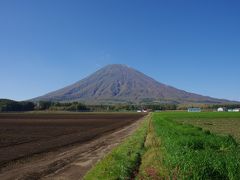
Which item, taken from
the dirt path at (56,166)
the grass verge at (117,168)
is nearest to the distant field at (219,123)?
the grass verge at (117,168)

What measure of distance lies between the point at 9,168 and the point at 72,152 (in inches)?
269

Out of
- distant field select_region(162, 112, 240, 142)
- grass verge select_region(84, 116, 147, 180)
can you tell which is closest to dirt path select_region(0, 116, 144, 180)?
grass verge select_region(84, 116, 147, 180)

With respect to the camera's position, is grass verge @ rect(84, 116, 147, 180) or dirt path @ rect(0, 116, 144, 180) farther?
dirt path @ rect(0, 116, 144, 180)

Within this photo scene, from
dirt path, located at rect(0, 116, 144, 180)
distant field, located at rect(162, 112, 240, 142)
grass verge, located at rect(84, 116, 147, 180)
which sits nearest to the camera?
grass verge, located at rect(84, 116, 147, 180)

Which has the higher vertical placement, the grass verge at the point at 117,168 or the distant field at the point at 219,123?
the distant field at the point at 219,123

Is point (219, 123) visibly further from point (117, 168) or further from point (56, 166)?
point (117, 168)

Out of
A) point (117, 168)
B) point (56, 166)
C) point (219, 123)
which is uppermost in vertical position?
point (219, 123)

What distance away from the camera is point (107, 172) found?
15117mm

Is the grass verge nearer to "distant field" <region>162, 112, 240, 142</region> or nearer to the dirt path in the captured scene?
the dirt path

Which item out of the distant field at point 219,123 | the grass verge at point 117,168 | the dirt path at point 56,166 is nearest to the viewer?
the grass verge at point 117,168

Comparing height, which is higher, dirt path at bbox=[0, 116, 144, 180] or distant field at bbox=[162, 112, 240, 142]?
distant field at bbox=[162, 112, 240, 142]

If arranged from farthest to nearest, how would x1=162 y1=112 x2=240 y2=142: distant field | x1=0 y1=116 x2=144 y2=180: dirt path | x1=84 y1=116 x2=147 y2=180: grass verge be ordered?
x1=162 y1=112 x2=240 y2=142: distant field
x1=0 y1=116 x2=144 y2=180: dirt path
x1=84 y1=116 x2=147 y2=180: grass verge

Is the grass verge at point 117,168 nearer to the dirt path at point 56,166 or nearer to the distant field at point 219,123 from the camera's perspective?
the dirt path at point 56,166

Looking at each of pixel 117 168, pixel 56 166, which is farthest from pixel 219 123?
pixel 117 168
